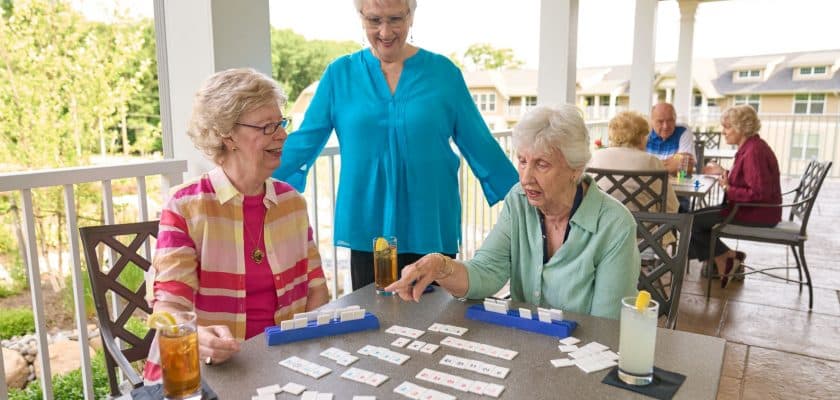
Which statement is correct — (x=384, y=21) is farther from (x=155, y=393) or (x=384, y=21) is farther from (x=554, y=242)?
(x=155, y=393)

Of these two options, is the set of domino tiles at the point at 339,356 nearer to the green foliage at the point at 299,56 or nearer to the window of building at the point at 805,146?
the window of building at the point at 805,146

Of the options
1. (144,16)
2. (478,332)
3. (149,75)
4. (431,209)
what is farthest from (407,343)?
(149,75)

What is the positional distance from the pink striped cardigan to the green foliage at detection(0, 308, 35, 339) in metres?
5.85

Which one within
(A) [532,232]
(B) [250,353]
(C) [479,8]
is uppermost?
(C) [479,8]

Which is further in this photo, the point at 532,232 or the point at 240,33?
the point at 240,33

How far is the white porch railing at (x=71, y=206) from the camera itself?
6.12ft

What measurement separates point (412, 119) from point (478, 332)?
96cm

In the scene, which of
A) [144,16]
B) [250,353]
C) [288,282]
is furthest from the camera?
[144,16]

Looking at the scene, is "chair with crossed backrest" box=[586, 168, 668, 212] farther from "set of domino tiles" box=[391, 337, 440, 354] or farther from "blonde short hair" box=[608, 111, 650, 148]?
"set of domino tiles" box=[391, 337, 440, 354]

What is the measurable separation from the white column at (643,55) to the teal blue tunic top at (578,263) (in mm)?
5430

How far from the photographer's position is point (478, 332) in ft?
4.33

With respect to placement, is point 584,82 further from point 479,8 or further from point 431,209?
point 431,209

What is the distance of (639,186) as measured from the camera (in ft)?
11.4

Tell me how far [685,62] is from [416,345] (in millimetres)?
9023
